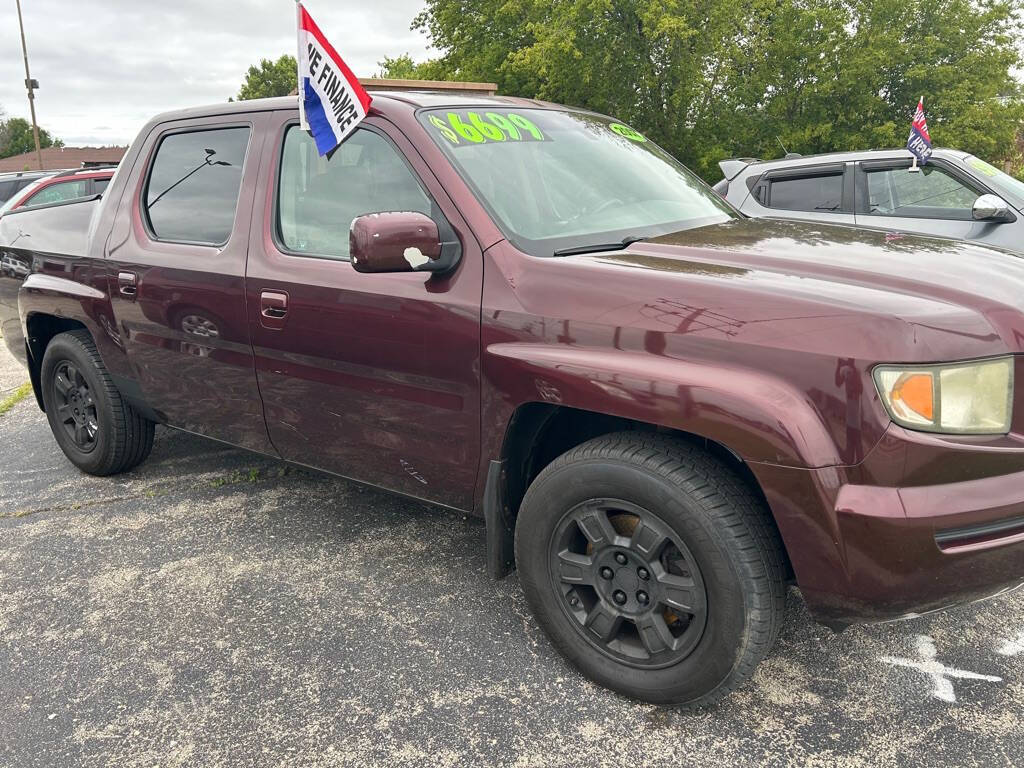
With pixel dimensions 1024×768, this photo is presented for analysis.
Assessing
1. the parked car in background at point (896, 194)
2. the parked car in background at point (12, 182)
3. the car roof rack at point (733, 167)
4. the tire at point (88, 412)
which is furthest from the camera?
the parked car in background at point (12, 182)

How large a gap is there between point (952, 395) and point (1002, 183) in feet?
18.2

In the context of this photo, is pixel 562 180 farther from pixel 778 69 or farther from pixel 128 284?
pixel 778 69

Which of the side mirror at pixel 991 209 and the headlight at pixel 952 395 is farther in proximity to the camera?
the side mirror at pixel 991 209

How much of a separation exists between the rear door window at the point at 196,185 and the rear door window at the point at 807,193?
5153 mm

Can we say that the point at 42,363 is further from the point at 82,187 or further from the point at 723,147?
the point at 723,147

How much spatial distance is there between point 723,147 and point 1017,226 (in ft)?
53.6

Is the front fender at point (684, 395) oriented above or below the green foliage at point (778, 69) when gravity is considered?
below

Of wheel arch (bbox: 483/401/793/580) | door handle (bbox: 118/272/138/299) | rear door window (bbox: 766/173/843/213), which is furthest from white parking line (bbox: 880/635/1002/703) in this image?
rear door window (bbox: 766/173/843/213)

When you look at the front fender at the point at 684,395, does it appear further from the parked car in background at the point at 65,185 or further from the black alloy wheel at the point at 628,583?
the parked car in background at the point at 65,185

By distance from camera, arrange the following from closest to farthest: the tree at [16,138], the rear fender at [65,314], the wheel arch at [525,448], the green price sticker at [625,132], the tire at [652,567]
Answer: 1. the tire at [652,567]
2. the wheel arch at [525,448]
3. the green price sticker at [625,132]
4. the rear fender at [65,314]
5. the tree at [16,138]

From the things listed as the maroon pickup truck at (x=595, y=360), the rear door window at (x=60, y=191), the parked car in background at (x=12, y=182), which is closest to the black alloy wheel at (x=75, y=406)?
the maroon pickup truck at (x=595, y=360)

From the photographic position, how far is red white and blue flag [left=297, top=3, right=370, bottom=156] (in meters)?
2.74

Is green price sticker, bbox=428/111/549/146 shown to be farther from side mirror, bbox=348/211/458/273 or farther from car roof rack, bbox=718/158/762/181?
car roof rack, bbox=718/158/762/181

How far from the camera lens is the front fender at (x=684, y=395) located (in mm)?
1924
